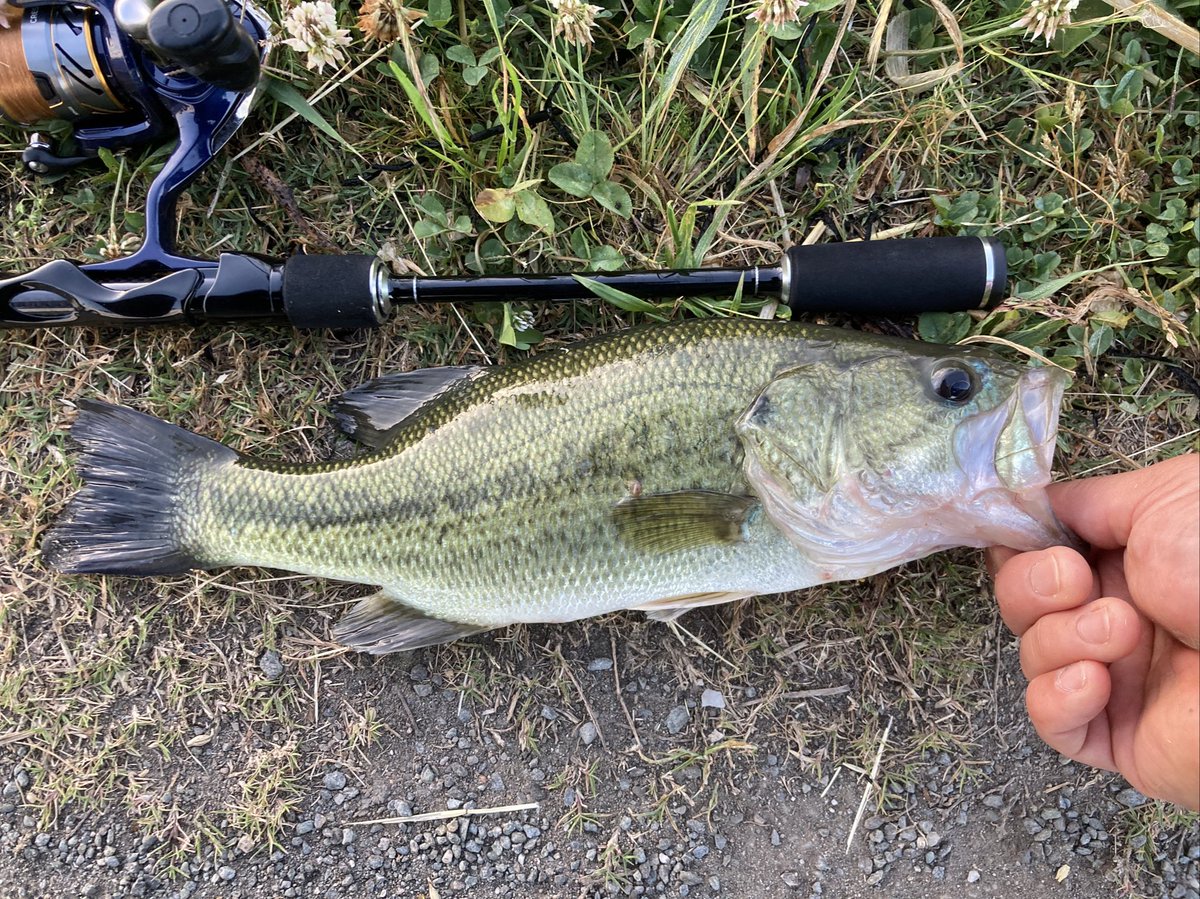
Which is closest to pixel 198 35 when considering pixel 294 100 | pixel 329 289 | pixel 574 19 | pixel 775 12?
pixel 294 100

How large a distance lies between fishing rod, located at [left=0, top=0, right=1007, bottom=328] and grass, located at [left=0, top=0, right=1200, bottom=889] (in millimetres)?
214

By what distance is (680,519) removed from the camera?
2008 mm

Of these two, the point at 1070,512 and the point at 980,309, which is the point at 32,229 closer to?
the point at 980,309

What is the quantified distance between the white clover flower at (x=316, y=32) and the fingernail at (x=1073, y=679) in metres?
2.58

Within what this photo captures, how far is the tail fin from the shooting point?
2.25 m

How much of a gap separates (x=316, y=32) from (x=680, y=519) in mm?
1724

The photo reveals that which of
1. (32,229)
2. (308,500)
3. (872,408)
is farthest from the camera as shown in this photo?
(32,229)

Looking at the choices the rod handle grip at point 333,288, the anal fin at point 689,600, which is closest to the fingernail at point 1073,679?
the anal fin at point 689,600

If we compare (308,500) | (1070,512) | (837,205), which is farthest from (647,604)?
(837,205)

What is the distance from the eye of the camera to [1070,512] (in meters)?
2.03

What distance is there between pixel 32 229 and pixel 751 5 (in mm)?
2355

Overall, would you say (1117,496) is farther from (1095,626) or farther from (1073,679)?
(1073,679)

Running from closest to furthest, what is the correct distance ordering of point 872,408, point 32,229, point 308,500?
1. point 872,408
2. point 308,500
3. point 32,229

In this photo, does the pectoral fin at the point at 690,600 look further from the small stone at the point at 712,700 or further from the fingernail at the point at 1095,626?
the fingernail at the point at 1095,626
